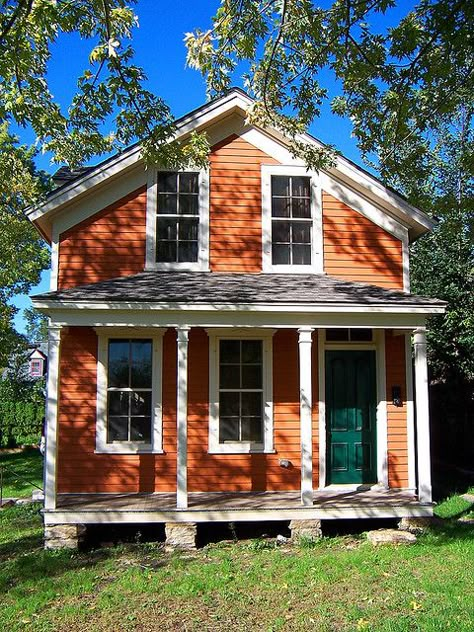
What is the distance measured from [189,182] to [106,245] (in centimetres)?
184

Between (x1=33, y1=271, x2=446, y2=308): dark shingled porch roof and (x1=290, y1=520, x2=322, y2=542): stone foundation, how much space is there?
3215 mm

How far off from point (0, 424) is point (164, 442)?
1783 cm

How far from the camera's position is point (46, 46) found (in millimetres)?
8734

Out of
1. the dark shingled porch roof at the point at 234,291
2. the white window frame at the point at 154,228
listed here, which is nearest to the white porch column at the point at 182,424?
the dark shingled porch roof at the point at 234,291

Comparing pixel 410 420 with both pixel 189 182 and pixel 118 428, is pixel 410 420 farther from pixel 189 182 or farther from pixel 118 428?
pixel 189 182

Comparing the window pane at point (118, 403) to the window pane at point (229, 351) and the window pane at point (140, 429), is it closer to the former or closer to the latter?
the window pane at point (140, 429)

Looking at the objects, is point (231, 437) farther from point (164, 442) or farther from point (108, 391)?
point (108, 391)

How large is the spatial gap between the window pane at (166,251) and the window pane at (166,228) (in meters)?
0.10

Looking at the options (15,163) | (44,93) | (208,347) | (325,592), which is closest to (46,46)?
(44,93)

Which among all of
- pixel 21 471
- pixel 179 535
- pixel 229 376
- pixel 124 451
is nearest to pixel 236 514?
→ pixel 179 535

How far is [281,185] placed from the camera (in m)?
11.0

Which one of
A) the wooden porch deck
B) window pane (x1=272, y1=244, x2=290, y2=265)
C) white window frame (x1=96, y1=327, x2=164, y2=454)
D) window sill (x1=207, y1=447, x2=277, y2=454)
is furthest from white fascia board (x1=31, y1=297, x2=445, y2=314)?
the wooden porch deck

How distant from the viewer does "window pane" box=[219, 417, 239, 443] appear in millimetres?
10391

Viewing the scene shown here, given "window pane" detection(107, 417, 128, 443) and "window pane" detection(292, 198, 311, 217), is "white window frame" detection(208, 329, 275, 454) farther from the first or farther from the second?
"window pane" detection(292, 198, 311, 217)
